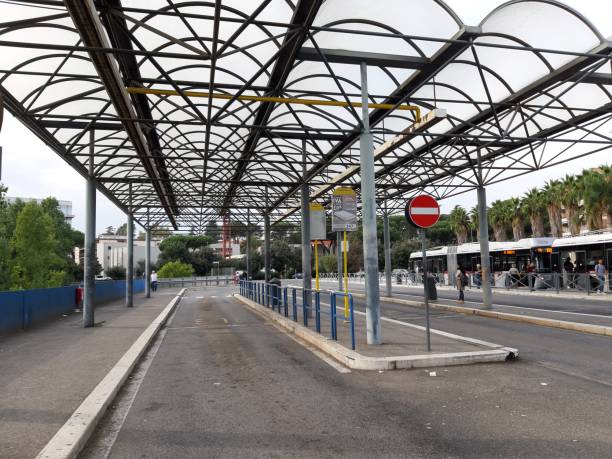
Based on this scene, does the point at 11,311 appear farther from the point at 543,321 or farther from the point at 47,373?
the point at 543,321

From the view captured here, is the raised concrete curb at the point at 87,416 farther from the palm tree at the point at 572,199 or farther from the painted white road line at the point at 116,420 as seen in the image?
the palm tree at the point at 572,199

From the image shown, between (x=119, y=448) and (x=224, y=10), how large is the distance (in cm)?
698

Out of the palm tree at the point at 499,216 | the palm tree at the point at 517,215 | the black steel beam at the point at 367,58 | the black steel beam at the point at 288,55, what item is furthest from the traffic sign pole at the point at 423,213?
the palm tree at the point at 499,216

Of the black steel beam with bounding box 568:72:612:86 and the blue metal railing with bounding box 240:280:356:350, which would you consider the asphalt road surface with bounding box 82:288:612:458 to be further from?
the black steel beam with bounding box 568:72:612:86

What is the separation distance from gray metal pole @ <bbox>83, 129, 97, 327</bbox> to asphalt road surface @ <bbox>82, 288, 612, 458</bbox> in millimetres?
5874

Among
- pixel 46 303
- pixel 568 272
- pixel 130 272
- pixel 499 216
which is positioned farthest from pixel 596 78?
pixel 499 216

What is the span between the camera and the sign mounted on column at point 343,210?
516 inches

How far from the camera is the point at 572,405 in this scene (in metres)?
6.07

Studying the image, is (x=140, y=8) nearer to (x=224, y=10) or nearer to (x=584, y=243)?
(x=224, y=10)

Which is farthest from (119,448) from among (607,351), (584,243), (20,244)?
(20,244)

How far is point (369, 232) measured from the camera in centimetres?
1031

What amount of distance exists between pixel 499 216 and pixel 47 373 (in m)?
55.0

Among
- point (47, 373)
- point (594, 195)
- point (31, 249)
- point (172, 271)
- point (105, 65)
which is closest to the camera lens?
point (105, 65)

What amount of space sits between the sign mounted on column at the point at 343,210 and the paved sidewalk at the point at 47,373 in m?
5.89
